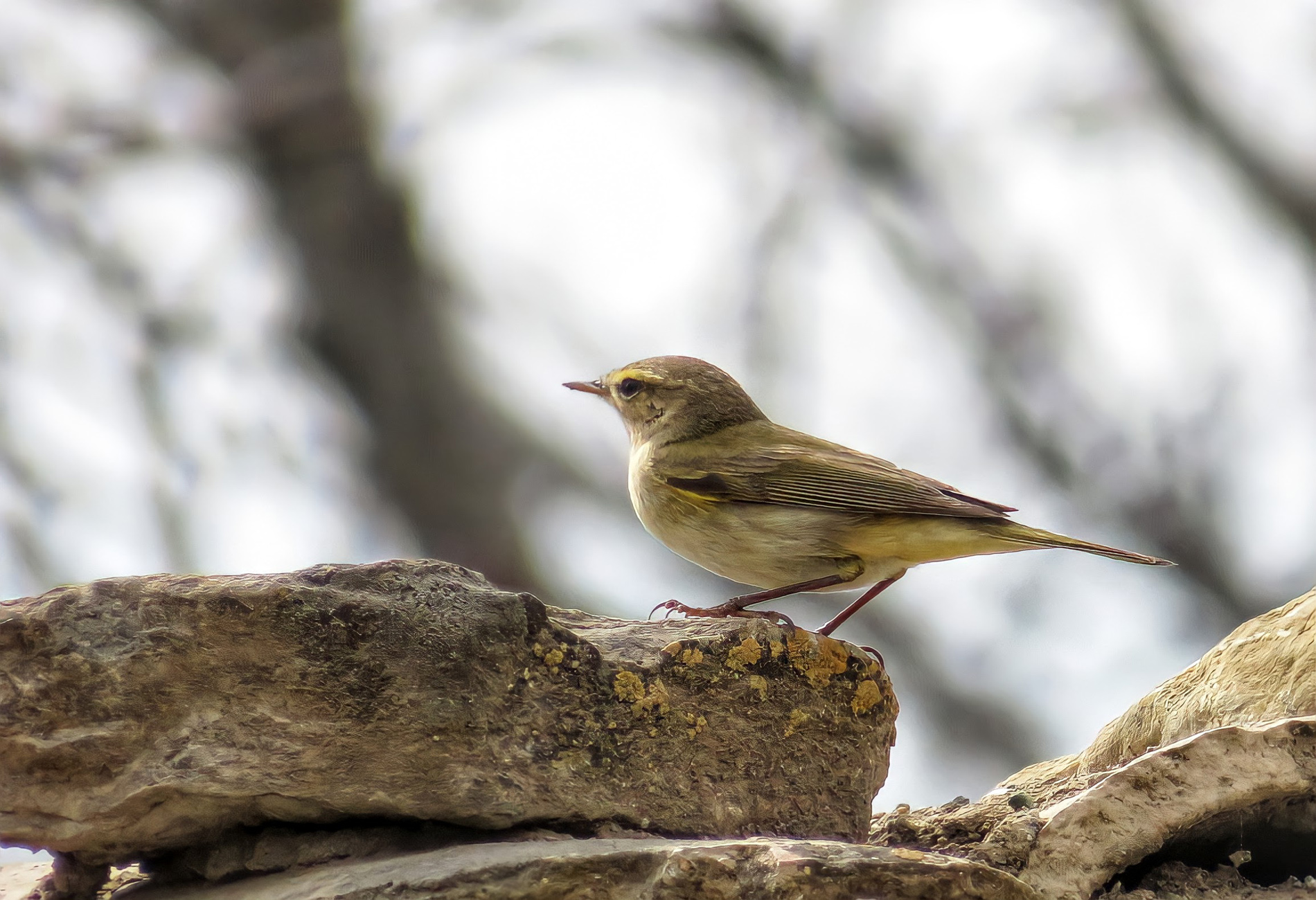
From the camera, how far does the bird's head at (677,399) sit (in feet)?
16.1

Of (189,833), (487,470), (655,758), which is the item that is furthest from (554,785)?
(487,470)

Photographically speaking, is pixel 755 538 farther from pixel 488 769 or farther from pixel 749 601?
pixel 488 769

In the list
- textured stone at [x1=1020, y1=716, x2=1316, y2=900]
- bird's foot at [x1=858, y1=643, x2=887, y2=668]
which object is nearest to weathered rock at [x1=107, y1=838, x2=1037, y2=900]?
textured stone at [x1=1020, y1=716, x2=1316, y2=900]

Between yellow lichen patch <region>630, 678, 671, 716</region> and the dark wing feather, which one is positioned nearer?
→ yellow lichen patch <region>630, 678, 671, 716</region>

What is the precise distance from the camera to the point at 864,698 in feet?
10.2

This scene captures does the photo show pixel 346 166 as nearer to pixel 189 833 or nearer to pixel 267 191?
pixel 267 191

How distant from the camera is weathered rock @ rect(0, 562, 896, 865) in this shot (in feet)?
8.07

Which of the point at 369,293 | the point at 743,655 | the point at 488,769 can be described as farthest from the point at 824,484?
the point at 369,293

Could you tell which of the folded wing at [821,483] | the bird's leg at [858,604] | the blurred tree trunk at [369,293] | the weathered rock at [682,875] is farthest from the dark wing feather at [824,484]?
the blurred tree trunk at [369,293]

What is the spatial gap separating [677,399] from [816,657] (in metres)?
2.05

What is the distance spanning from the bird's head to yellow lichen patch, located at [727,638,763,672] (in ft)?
6.30

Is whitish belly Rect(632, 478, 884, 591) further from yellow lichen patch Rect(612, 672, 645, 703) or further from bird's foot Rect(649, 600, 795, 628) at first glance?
yellow lichen patch Rect(612, 672, 645, 703)

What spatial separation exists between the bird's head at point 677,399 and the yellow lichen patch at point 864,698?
1.86 metres

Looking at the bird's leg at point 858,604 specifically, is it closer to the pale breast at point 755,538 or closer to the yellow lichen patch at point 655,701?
the pale breast at point 755,538
